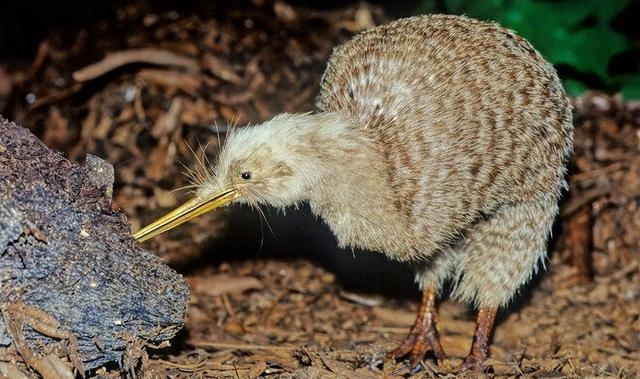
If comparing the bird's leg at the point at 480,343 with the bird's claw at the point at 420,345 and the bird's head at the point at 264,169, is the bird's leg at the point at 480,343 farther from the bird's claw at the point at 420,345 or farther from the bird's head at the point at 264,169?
the bird's head at the point at 264,169

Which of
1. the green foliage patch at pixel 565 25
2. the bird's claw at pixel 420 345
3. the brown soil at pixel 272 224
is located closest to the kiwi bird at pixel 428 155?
the bird's claw at pixel 420 345

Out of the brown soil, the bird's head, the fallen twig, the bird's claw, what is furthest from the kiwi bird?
the fallen twig

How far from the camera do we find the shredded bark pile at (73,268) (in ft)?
10.6

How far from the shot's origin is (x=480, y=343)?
4.39m

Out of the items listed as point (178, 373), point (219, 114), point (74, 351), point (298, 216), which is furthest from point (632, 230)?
point (74, 351)

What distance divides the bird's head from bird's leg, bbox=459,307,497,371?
116 centimetres

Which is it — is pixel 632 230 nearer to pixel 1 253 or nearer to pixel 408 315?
pixel 408 315

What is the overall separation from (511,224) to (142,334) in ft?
6.04

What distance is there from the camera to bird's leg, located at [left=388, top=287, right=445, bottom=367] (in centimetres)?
459

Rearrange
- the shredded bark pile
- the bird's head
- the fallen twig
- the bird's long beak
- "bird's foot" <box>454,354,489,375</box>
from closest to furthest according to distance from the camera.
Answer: the shredded bark pile, the bird's head, the bird's long beak, "bird's foot" <box>454,354,489,375</box>, the fallen twig

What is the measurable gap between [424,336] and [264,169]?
4.44ft

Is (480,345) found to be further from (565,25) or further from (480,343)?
(565,25)

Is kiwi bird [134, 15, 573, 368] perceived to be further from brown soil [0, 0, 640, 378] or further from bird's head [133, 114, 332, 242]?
brown soil [0, 0, 640, 378]

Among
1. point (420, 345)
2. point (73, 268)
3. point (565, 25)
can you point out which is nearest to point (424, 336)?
point (420, 345)
